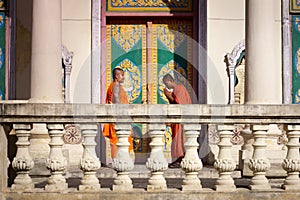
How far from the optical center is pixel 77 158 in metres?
9.55

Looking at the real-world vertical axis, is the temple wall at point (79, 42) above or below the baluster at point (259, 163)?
above

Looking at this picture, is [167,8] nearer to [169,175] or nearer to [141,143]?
[141,143]

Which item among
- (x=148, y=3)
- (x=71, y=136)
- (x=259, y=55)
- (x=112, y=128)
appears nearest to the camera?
(x=259, y=55)

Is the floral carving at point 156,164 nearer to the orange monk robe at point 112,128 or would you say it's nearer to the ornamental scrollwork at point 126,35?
the orange monk robe at point 112,128

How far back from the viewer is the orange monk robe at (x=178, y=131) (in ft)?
33.7

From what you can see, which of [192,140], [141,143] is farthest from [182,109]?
[141,143]

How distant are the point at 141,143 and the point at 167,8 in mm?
2692

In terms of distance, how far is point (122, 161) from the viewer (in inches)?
217

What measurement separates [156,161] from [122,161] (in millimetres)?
322

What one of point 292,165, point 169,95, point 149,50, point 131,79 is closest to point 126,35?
point 149,50

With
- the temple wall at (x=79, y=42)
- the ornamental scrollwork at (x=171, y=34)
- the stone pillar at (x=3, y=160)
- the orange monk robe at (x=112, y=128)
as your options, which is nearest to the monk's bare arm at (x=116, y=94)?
the orange monk robe at (x=112, y=128)

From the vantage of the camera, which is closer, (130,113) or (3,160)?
(130,113)

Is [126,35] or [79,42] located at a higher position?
[126,35]

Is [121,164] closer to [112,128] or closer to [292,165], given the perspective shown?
[292,165]
